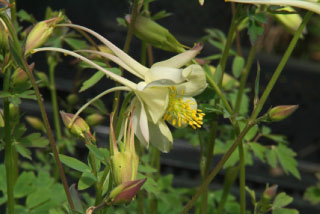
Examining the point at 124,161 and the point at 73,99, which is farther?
the point at 73,99

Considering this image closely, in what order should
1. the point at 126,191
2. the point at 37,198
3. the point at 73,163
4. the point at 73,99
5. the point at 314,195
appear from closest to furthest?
the point at 126,191 < the point at 73,163 < the point at 37,198 < the point at 73,99 < the point at 314,195

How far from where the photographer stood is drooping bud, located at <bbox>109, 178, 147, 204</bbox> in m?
0.51

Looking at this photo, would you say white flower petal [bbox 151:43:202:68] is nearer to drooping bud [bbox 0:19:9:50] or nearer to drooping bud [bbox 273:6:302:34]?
drooping bud [bbox 0:19:9:50]

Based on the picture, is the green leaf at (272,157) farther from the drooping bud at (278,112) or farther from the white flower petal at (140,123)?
the white flower petal at (140,123)

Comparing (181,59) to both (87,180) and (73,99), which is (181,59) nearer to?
(87,180)

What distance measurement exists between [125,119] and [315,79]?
1.62 meters

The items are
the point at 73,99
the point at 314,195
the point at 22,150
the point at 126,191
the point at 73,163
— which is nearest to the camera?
the point at 126,191

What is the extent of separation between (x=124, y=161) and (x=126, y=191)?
0.03 metres

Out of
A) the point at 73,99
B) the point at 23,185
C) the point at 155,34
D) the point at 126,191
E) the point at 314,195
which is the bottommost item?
the point at 314,195

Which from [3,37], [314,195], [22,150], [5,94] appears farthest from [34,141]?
[314,195]

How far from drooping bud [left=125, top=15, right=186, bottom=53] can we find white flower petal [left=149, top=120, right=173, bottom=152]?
13cm

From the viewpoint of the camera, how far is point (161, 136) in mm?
566

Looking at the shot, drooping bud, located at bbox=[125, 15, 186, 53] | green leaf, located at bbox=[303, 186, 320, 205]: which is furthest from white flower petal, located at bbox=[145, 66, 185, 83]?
green leaf, located at bbox=[303, 186, 320, 205]

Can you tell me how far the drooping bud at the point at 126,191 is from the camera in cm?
51
